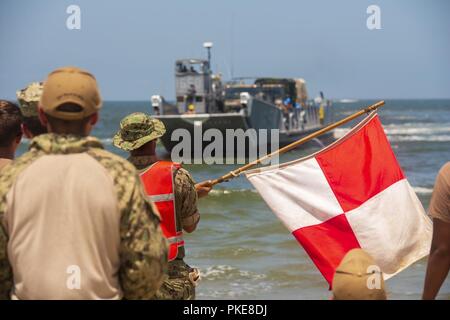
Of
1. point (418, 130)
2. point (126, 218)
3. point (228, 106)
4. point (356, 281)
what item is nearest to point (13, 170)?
point (126, 218)

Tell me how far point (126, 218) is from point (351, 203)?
2.61 meters

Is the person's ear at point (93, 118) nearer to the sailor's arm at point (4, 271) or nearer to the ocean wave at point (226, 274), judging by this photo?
the sailor's arm at point (4, 271)

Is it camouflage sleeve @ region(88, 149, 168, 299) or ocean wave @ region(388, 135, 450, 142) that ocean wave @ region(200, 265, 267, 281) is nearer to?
camouflage sleeve @ region(88, 149, 168, 299)

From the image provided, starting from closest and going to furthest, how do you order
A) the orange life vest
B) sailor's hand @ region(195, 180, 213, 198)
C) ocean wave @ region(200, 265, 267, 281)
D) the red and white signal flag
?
1. the orange life vest
2. the red and white signal flag
3. sailor's hand @ region(195, 180, 213, 198)
4. ocean wave @ region(200, 265, 267, 281)

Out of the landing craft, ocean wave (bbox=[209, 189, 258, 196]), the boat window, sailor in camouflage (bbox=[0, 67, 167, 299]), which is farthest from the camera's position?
the boat window

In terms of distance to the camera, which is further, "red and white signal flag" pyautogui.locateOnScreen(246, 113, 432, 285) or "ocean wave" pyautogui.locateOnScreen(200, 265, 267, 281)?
"ocean wave" pyautogui.locateOnScreen(200, 265, 267, 281)

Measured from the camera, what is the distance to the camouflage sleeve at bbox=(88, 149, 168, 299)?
8.69 ft

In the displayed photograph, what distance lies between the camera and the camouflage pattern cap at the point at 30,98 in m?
3.29

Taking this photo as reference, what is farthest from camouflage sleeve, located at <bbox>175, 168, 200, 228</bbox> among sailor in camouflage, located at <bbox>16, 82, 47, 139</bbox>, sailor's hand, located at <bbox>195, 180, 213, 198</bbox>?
sailor in camouflage, located at <bbox>16, 82, 47, 139</bbox>

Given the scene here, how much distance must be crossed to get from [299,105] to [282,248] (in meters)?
29.7

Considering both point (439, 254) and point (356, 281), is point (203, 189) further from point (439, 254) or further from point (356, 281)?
point (356, 281)

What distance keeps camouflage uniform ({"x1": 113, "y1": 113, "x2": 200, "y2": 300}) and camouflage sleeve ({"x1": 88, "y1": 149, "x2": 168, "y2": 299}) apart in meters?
1.46

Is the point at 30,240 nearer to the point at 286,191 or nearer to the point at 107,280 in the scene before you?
the point at 107,280

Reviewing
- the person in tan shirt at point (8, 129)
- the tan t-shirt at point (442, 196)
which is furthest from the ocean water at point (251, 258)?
the person in tan shirt at point (8, 129)
